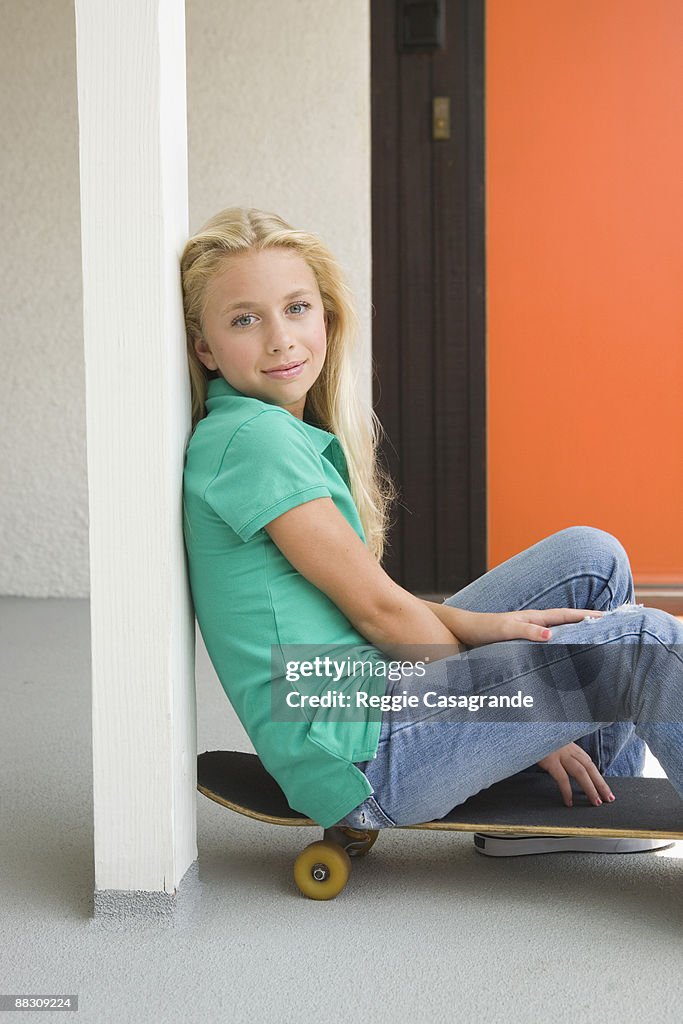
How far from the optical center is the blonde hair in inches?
51.8

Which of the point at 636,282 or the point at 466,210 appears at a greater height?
the point at 466,210

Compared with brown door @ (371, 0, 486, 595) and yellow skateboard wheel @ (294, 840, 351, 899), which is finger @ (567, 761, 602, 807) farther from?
brown door @ (371, 0, 486, 595)

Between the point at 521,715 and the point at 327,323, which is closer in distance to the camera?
the point at 521,715

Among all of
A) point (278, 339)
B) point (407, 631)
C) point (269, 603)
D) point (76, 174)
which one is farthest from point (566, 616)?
point (76, 174)

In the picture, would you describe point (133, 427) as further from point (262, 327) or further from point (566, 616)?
point (566, 616)

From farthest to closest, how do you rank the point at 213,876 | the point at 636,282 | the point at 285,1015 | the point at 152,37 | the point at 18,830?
the point at 636,282 → the point at 18,830 → the point at 213,876 → the point at 152,37 → the point at 285,1015

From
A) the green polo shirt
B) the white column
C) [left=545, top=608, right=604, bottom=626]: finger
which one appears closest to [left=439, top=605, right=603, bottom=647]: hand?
[left=545, top=608, right=604, bottom=626]: finger

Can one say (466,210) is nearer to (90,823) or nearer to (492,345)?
(492,345)

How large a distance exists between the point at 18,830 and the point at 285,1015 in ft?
2.08

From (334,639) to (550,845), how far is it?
17.0 inches

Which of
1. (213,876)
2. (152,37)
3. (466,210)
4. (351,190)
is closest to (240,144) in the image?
(351,190)

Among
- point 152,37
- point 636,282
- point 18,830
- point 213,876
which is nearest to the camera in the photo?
point 152,37

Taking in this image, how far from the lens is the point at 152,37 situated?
3.92 ft

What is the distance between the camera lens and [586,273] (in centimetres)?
332
